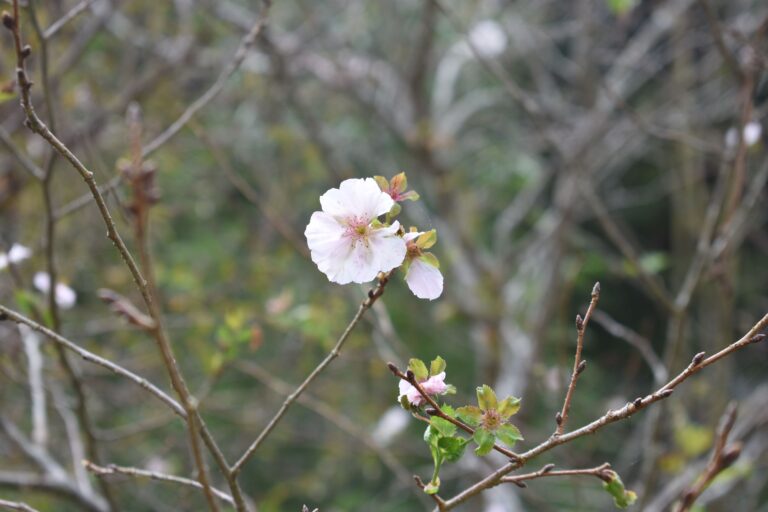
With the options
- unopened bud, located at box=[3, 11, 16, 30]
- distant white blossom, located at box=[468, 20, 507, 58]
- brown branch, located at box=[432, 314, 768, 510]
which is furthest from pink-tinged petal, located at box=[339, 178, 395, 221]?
distant white blossom, located at box=[468, 20, 507, 58]

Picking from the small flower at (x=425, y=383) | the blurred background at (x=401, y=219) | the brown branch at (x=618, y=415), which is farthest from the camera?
the blurred background at (x=401, y=219)

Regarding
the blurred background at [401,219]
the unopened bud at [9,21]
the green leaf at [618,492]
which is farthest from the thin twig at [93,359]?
the blurred background at [401,219]

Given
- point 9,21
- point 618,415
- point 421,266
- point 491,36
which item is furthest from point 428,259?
point 491,36

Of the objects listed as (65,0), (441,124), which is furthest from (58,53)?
(441,124)

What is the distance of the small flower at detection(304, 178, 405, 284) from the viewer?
2.56ft

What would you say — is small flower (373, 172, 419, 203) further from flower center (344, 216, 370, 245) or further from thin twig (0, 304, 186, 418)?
thin twig (0, 304, 186, 418)

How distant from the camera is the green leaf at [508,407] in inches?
29.4

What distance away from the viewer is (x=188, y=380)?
12.4 feet

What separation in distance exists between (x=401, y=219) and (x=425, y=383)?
3.11m

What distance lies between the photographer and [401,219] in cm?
388

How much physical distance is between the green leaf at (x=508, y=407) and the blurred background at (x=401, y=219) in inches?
42.7

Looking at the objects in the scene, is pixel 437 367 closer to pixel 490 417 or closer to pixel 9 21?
pixel 490 417

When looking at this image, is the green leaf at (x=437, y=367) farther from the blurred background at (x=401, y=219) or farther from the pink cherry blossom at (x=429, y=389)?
the blurred background at (x=401, y=219)

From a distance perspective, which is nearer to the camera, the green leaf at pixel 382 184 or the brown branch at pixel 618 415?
the brown branch at pixel 618 415
